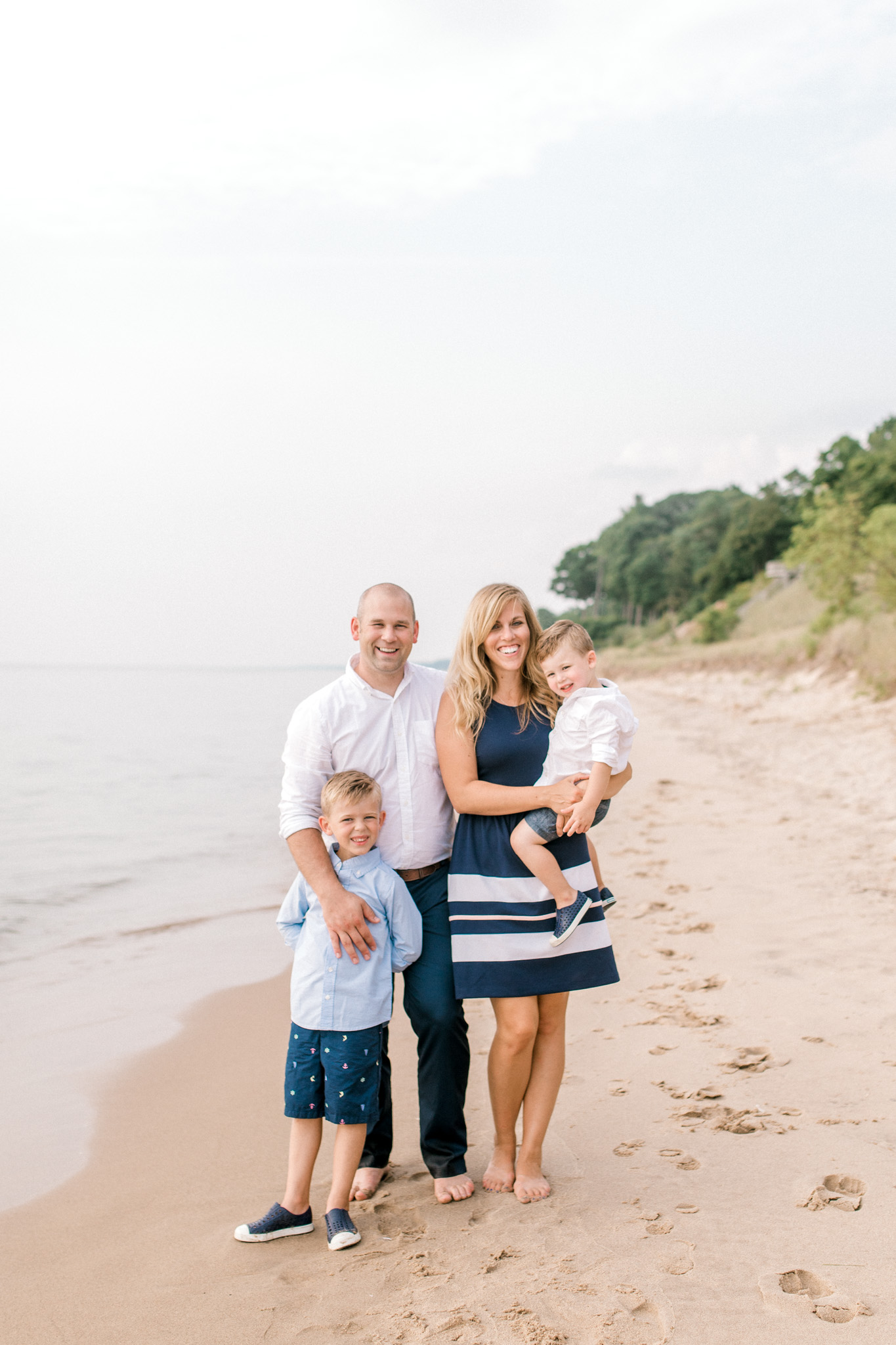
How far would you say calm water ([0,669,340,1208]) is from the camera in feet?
13.9

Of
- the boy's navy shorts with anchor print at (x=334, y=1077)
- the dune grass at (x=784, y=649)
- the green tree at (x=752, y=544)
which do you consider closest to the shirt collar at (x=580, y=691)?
the boy's navy shorts with anchor print at (x=334, y=1077)

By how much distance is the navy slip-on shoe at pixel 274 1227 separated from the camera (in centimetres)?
286

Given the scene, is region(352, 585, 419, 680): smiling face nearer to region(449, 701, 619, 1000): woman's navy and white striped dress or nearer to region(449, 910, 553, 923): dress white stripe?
region(449, 701, 619, 1000): woman's navy and white striped dress

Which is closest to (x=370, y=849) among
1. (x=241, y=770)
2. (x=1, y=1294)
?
(x=1, y=1294)

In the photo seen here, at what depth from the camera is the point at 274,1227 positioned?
2.87 meters

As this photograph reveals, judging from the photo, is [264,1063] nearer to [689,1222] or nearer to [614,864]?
[689,1222]

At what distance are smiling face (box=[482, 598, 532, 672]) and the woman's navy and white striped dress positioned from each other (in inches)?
8.6

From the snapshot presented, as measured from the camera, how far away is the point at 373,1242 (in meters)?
Answer: 2.82

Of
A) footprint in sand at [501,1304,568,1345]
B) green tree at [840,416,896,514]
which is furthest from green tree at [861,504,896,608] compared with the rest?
green tree at [840,416,896,514]

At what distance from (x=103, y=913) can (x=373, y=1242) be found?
5269 mm

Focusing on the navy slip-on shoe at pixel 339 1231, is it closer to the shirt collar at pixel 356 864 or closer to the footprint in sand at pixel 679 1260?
the footprint in sand at pixel 679 1260

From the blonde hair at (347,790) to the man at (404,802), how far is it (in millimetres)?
100

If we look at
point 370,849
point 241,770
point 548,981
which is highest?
point 370,849

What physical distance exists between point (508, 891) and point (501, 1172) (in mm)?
968
